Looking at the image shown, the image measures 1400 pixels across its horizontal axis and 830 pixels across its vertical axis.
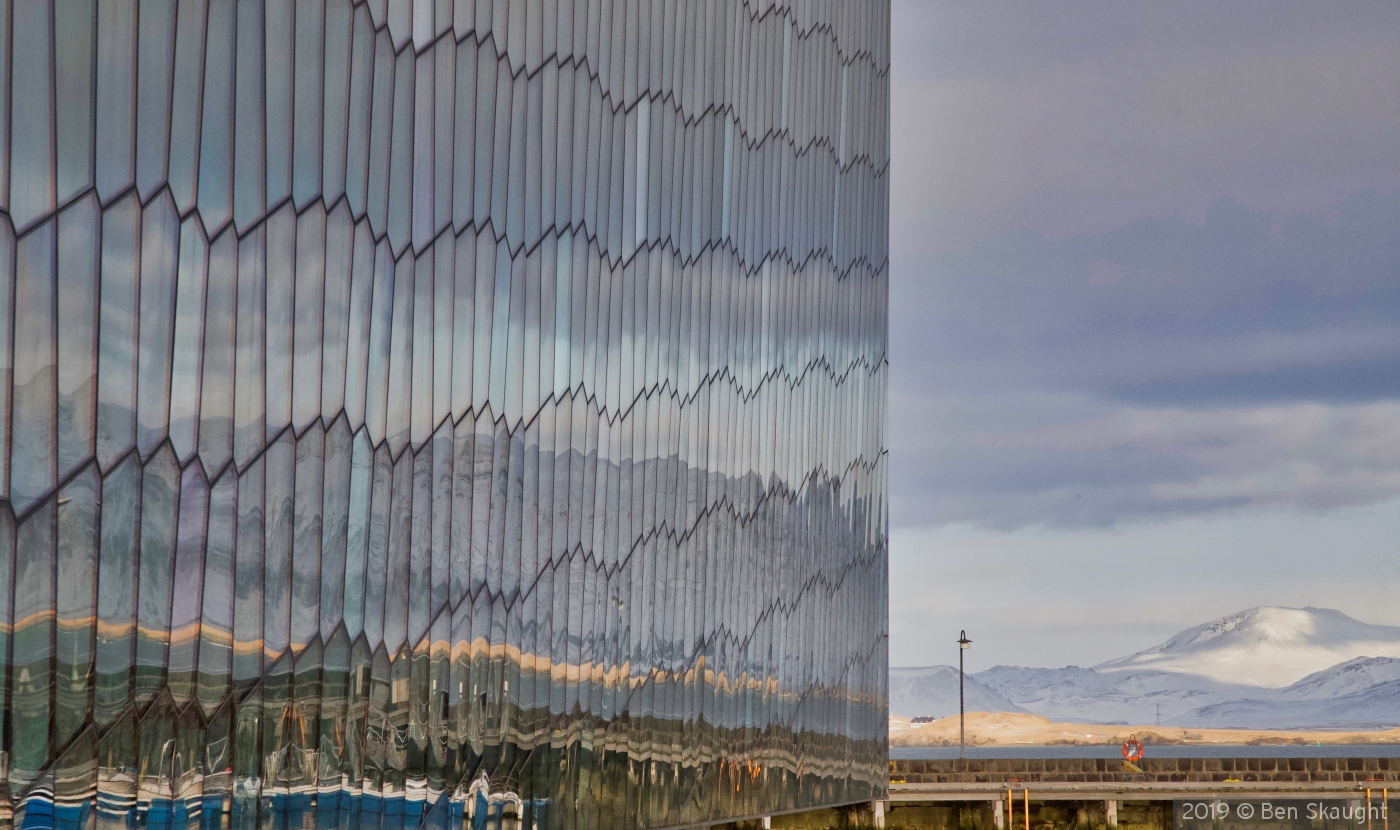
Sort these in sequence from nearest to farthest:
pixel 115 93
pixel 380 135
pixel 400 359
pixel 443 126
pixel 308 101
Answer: pixel 115 93, pixel 308 101, pixel 380 135, pixel 400 359, pixel 443 126

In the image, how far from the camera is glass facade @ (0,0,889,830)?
A: 36.7ft

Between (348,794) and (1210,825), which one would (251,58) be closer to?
(348,794)

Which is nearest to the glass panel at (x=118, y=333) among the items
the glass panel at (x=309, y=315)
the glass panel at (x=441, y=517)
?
the glass panel at (x=309, y=315)

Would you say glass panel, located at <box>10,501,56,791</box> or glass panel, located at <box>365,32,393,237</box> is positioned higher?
glass panel, located at <box>365,32,393,237</box>

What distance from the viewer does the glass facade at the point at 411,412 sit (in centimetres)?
1120

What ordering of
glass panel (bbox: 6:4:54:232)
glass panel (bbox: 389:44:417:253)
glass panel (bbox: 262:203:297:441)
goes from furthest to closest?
glass panel (bbox: 389:44:417:253) < glass panel (bbox: 262:203:297:441) < glass panel (bbox: 6:4:54:232)

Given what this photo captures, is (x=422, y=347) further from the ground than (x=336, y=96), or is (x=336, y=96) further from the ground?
(x=336, y=96)

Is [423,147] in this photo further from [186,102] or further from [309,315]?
[186,102]

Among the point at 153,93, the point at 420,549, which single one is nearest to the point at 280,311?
the point at 153,93

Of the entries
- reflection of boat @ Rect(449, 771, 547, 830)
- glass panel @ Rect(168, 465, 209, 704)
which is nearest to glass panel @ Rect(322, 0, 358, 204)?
glass panel @ Rect(168, 465, 209, 704)

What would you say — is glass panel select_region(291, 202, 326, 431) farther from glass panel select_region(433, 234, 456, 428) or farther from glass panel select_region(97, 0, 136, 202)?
glass panel select_region(97, 0, 136, 202)

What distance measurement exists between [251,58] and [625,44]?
29.7 feet

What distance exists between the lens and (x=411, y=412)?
16.0m

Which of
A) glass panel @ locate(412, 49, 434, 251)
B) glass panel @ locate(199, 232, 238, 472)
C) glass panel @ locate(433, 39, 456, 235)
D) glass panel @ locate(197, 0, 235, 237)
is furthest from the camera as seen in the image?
glass panel @ locate(433, 39, 456, 235)
